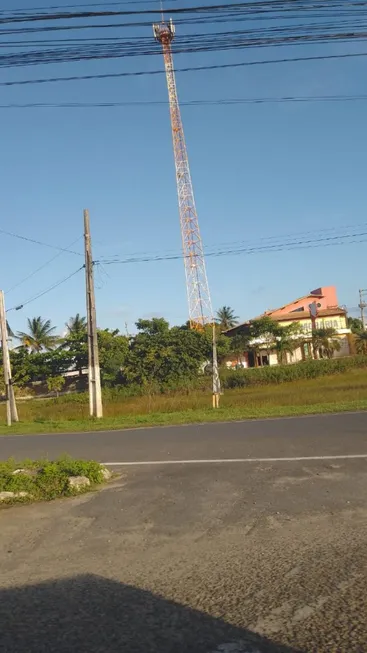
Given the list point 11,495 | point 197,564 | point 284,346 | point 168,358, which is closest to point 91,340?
point 11,495

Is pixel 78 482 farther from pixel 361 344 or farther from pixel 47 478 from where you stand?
pixel 361 344

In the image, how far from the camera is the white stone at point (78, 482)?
868 cm

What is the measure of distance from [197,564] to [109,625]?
1385mm

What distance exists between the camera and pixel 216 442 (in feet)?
44.0

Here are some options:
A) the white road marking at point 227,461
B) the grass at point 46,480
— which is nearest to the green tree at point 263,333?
the white road marking at point 227,461

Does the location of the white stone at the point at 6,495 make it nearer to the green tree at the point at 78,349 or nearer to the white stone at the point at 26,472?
the white stone at the point at 26,472

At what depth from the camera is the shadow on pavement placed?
367 centimetres

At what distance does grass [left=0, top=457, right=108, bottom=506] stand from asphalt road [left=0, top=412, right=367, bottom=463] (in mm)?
2586

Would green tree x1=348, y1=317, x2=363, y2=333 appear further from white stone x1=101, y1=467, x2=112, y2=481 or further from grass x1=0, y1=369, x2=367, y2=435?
white stone x1=101, y1=467, x2=112, y2=481

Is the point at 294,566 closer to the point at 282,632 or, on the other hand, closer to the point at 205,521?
the point at 282,632

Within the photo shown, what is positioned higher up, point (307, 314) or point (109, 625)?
point (307, 314)

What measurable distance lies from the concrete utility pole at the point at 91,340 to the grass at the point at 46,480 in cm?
1637

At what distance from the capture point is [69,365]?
197 feet

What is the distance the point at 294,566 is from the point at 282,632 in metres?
1.25
